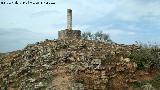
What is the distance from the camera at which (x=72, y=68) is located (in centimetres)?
1631

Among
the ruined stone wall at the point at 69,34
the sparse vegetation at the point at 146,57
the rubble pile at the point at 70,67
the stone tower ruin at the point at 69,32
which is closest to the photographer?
the rubble pile at the point at 70,67

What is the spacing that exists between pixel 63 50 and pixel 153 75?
13.3 feet

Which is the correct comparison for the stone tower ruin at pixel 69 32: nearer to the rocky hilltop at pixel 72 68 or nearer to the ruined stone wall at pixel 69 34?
the ruined stone wall at pixel 69 34

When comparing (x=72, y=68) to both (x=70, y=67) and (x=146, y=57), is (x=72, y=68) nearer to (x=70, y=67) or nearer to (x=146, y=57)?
(x=70, y=67)

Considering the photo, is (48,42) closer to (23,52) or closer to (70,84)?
(23,52)

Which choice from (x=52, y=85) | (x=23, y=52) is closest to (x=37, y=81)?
(x=52, y=85)

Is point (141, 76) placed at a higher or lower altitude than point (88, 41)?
lower

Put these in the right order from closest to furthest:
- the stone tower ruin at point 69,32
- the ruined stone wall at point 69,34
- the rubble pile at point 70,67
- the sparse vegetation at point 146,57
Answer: the rubble pile at point 70,67 < the sparse vegetation at point 146,57 < the stone tower ruin at point 69,32 < the ruined stone wall at point 69,34

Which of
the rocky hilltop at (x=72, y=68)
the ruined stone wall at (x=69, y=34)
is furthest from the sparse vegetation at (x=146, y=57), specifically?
the ruined stone wall at (x=69, y=34)

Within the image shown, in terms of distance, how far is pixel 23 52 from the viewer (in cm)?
1912

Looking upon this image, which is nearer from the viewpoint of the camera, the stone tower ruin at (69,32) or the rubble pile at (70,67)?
the rubble pile at (70,67)

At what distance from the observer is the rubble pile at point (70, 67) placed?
16.0 m

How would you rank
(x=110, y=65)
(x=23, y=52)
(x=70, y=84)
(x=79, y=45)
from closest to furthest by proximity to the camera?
(x=70, y=84)
(x=110, y=65)
(x=79, y=45)
(x=23, y=52)

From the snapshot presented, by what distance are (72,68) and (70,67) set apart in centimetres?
11
